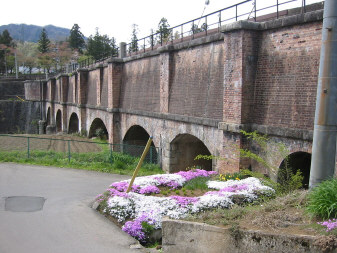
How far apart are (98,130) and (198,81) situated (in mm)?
16214

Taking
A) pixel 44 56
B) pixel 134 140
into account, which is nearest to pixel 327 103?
pixel 134 140

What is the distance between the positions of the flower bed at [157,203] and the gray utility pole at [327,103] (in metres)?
2.76

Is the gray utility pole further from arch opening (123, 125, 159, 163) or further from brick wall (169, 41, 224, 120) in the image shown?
arch opening (123, 125, 159, 163)

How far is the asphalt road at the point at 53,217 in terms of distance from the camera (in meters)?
6.73

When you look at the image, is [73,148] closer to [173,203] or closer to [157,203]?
[157,203]

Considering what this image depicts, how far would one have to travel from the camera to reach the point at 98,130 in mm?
28406

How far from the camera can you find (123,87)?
71.6 ft

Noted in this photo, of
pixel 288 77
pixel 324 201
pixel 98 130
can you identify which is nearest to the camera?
pixel 324 201

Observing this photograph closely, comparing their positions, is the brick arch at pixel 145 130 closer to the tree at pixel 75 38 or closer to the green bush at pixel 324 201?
the green bush at pixel 324 201

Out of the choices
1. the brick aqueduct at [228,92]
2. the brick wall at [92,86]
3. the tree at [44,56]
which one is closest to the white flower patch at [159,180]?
the brick aqueduct at [228,92]

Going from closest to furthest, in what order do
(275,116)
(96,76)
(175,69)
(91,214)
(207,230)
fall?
(207,230) → (91,214) → (275,116) → (175,69) → (96,76)

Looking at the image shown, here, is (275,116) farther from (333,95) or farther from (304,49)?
(333,95)

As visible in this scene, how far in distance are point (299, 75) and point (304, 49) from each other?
0.67 m

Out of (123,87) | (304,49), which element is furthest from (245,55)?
(123,87)
